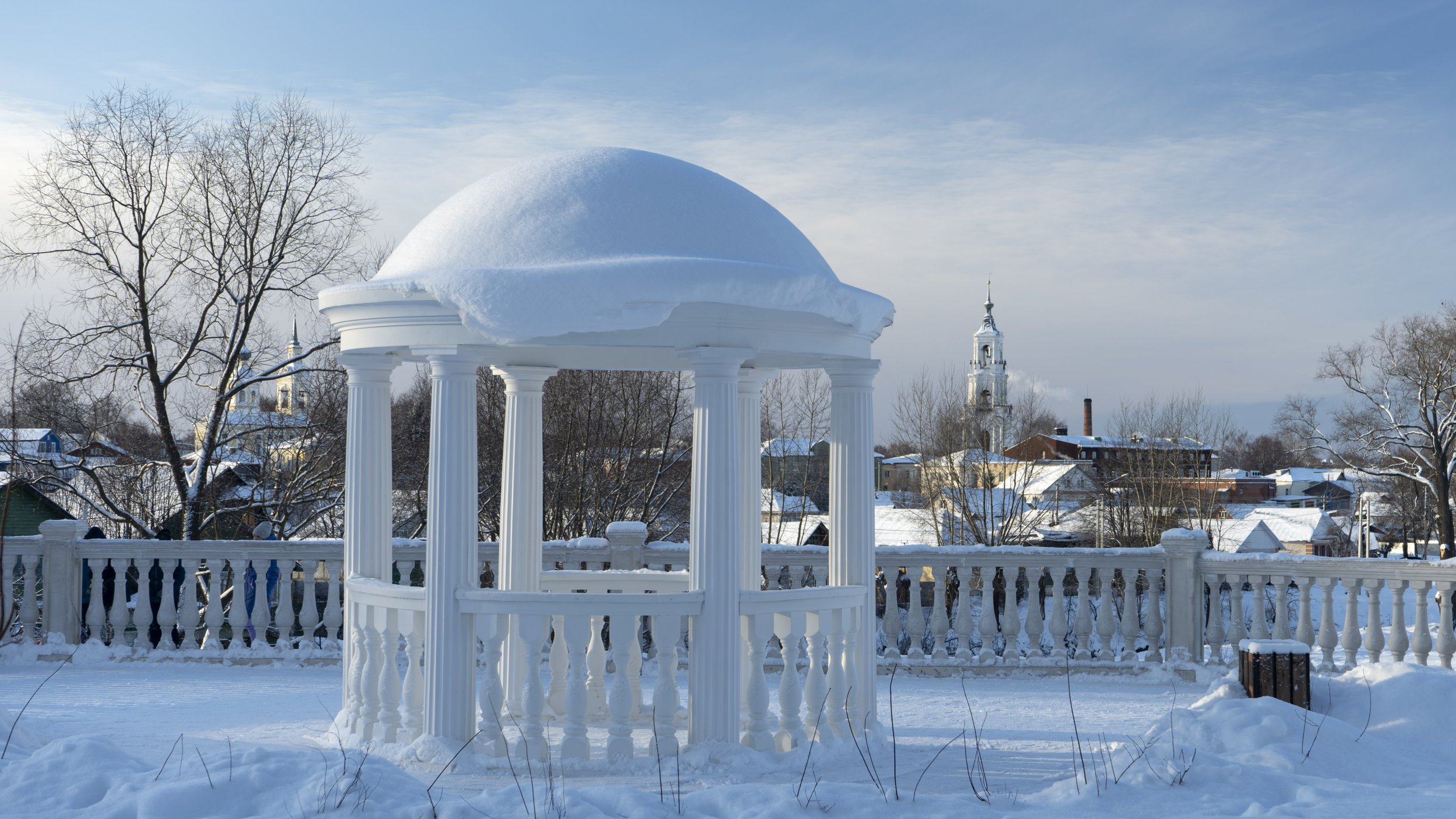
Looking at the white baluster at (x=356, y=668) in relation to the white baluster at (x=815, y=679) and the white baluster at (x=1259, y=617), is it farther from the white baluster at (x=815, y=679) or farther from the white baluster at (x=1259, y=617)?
the white baluster at (x=1259, y=617)

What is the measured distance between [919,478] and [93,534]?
966 inches

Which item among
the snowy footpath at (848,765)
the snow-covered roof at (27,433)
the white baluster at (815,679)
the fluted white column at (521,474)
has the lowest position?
the snowy footpath at (848,765)

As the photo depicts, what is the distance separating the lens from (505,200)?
623 centimetres

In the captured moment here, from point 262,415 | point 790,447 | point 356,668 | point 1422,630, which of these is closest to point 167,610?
point 356,668

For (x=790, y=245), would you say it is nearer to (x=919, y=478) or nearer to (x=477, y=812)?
(x=477, y=812)

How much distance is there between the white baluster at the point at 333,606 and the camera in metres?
9.64

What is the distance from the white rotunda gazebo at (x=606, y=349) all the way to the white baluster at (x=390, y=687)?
0.03ft

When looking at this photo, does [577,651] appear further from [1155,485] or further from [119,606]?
[1155,485]

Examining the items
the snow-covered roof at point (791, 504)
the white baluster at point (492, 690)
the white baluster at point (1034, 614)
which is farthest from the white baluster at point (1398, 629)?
the snow-covered roof at point (791, 504)

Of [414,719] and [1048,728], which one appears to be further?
[1048,728]

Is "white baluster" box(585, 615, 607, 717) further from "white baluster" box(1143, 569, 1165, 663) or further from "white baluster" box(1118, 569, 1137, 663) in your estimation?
"white baluster" box(1143, 569, 1165, 663)

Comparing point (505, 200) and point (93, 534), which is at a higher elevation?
point (505, 200)

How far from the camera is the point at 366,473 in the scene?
22.2 ft

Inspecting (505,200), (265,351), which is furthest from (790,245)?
(265,351)
